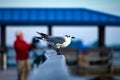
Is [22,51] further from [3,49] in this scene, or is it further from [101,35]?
[101,35]

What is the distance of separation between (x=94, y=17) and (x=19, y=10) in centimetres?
341

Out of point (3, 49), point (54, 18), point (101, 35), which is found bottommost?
point (3, 49)

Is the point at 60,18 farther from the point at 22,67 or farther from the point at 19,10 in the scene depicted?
the point at 22,67

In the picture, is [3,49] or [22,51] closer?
[22,51]

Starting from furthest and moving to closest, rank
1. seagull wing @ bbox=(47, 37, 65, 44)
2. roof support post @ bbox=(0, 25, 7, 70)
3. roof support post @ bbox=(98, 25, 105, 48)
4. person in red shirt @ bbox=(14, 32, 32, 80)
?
roof support post @ bbox=(98, 25, 105, 48)
roof support post @ bbox=(0, 25, 7, 70)
person in red shirt @ bbox=(14, 32, 32, 80)
seagull wing @ bbox=(47, 37, 65, 44)

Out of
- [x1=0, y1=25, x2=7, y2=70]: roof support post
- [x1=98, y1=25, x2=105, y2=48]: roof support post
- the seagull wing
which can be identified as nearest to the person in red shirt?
the seagull wing

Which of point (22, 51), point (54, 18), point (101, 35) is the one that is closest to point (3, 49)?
point (54, 18)

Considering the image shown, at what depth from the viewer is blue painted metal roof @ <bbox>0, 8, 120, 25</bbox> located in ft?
56.1

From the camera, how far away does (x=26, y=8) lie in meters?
18.3

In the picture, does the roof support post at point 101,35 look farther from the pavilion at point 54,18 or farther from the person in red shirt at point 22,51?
the person in red shirt at point 22,51

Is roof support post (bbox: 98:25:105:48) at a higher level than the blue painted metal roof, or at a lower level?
lower

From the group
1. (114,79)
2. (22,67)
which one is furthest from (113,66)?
(22,67)

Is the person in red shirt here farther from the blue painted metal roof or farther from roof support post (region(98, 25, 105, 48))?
roof support post (region(98, 25, 105, 48))

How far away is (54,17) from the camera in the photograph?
17.4 m
